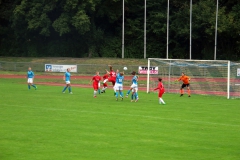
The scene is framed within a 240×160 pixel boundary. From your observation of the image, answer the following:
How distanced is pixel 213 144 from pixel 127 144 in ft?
9.68

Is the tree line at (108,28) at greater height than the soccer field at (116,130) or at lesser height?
greater

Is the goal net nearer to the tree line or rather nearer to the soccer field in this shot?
the soccer field

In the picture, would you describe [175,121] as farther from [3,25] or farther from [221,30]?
[3,25]

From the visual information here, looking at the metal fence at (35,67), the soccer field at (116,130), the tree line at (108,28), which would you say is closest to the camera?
the soccer field at (116,130)

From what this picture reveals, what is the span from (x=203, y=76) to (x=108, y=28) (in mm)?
40060

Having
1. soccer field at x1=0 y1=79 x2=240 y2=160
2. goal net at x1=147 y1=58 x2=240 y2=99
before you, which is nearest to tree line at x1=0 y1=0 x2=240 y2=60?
goal net at x1=147 y1=58 x2=240 y2=99

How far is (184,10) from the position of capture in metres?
75.9

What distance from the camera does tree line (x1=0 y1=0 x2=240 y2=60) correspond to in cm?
7356

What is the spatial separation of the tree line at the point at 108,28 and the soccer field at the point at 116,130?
136ft

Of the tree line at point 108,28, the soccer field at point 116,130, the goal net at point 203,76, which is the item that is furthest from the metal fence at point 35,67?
the soccer field at point 116,130

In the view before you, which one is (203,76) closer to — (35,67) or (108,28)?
(35,67)

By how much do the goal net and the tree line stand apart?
25.1 meters

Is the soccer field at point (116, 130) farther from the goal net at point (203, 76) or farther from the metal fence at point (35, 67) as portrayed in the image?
the metal fence at point (35, 67)

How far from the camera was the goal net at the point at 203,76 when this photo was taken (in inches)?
1660
